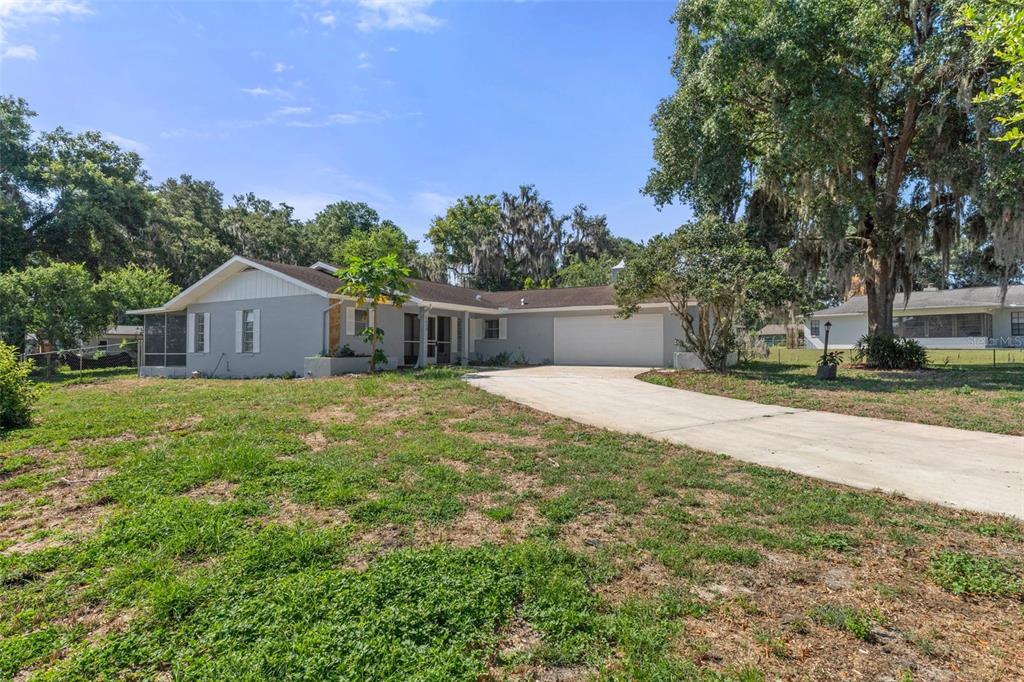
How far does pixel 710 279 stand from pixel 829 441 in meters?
6.85

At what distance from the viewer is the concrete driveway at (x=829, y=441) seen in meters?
4.64

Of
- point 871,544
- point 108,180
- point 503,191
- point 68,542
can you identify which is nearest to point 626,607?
point 871,544

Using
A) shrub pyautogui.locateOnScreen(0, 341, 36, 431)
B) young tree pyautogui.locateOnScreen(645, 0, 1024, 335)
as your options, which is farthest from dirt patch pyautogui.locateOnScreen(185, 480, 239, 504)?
young tree pyautogui.locateOnScreen(645, 0, 1024, 335)

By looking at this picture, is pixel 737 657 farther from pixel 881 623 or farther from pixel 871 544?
pixel 871 544

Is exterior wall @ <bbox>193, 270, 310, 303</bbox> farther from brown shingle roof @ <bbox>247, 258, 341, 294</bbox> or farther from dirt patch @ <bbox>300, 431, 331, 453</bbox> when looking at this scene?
dirt patch @ <bbox>300, 431, 331, 453</bbox>

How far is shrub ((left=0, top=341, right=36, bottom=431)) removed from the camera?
6707mm

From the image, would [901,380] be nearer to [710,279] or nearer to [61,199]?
[710,279]

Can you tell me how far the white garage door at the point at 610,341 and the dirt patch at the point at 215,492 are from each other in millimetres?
14819

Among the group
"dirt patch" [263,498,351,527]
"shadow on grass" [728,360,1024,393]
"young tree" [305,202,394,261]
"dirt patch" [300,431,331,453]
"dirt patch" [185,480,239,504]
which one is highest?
"young tree" [305,202,394,261]

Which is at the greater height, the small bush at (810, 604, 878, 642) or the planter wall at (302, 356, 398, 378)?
the planter wall at (302, 356, 398, 378)

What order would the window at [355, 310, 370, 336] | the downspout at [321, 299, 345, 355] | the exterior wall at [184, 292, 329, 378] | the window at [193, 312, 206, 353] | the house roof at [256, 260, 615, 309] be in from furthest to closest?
the window at [193, 312, 206, 353]
the house roof at [256, 260, 615, 309]
the window at [355, 310, 370, 336]
the exterior wall at [184, 292, 329, 378]
the downspout at [321, 299, 345, 355]

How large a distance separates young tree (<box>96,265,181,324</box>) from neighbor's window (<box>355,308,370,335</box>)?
10.2 meters

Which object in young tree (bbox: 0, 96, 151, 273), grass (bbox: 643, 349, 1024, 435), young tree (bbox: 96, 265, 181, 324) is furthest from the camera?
young tree (bbox: 0, 96, 151, 273)

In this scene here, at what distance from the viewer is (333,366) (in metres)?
13.9
